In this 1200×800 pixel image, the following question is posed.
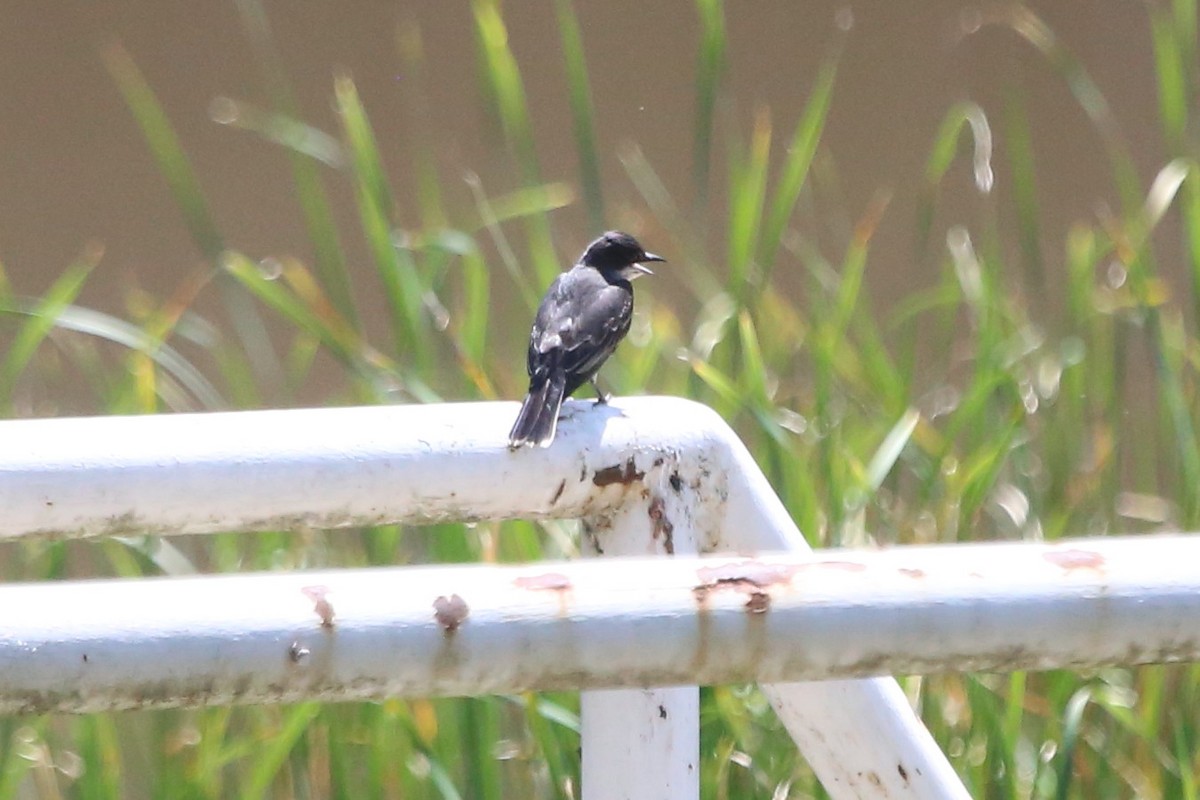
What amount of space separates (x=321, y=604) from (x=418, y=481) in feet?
1.32

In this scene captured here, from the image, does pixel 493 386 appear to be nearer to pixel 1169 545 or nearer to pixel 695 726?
pixel 695 726

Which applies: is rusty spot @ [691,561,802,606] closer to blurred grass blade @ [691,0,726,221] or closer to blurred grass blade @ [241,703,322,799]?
blurred grass blade @ [241,703,322,799]

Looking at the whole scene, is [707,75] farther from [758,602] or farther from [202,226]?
[758,602]

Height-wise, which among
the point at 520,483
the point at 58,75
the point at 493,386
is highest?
the point at 58,75

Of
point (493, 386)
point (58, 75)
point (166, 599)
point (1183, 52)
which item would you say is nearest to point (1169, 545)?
point (166, 599)

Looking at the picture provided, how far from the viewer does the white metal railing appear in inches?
33.7

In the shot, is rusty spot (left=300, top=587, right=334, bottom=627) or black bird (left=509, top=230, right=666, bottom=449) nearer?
rusty spot (left=300, top=587, right=334, bottom=627)

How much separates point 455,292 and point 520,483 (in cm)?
166

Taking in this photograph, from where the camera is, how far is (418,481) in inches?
50.4

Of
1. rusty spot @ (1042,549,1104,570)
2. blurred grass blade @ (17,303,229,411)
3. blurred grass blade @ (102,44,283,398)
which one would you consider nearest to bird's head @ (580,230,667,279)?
blurred grass blade @ (102,44,283,398)

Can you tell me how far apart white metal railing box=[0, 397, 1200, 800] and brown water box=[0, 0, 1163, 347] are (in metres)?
2.62

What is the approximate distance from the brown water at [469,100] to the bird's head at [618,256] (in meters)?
0.82

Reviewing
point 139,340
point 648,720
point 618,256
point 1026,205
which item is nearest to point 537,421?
point 648,720

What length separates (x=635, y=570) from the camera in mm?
934
